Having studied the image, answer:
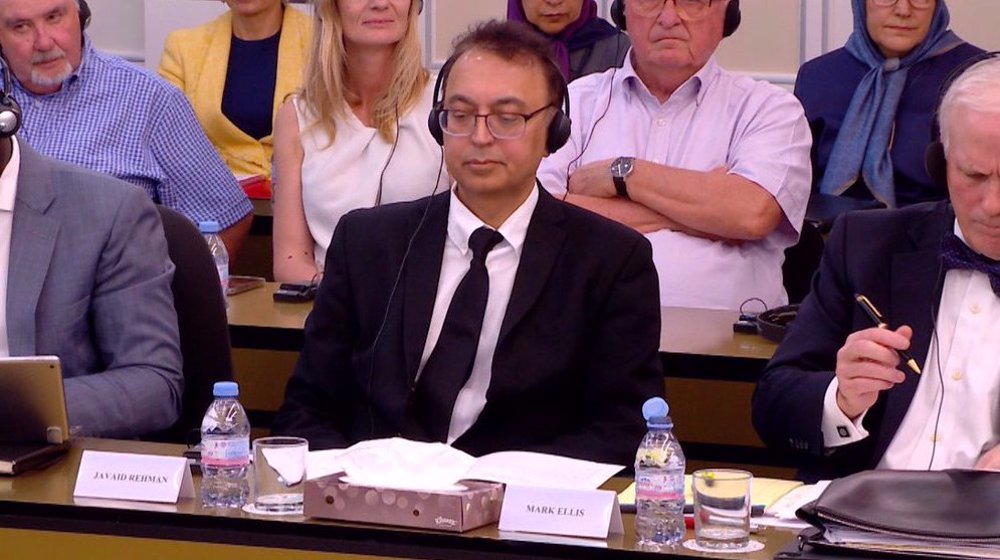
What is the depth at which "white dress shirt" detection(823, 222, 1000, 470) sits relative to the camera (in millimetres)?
A: 2211

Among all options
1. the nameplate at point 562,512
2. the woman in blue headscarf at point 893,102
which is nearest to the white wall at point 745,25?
the woman in blue headscarf at point 893,102

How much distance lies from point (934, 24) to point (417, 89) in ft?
4.70

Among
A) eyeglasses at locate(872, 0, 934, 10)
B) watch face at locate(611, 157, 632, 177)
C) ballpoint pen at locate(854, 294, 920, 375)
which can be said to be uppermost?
eyeglasses at locate(872, 0, 934, 10)

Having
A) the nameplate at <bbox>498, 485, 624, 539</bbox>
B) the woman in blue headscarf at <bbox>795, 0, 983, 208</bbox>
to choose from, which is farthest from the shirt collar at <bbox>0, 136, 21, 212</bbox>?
the woman in blue headscarf at <bbox>795, 0, 983, 208</bbox>

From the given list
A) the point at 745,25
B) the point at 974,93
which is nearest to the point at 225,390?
the point at 974,93

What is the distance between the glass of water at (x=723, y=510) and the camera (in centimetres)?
175

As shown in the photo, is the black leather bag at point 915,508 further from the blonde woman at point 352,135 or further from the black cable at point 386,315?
the blonde woman at point 352,135

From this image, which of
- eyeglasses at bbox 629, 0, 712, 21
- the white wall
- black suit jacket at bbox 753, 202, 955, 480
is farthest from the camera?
the white wall

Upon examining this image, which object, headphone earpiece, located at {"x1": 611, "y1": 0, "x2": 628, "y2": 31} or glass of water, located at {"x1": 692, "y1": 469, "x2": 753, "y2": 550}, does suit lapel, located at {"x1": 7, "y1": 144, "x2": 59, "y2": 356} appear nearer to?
glass of water, located at {"x1": 692, "y1": 469, "x2": 753, "y2": 550}

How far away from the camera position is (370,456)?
1921 mm

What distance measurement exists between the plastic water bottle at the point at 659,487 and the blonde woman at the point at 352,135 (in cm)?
187

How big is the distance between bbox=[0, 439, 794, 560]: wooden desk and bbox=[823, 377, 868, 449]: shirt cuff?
1.48 feet

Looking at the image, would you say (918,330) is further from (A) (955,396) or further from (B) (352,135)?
(B) (352,135)

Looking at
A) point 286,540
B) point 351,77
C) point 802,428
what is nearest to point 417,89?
point 351,77
